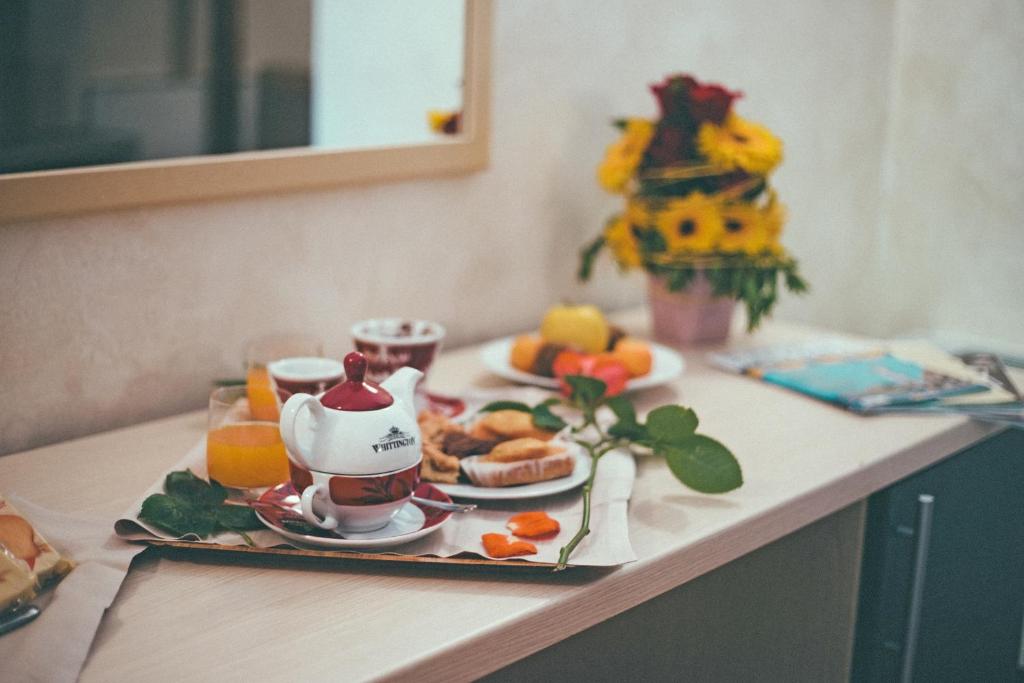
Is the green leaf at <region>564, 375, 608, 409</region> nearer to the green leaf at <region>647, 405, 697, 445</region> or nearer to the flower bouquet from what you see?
the green leaf at <region>647, 405, 697, 445</region>

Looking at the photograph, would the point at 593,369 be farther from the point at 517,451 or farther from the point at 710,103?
the point at 710,103

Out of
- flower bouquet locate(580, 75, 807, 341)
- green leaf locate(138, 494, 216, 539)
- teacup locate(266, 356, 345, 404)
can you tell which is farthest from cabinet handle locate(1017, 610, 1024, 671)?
green leaf locate(138, 494, 216, 539)

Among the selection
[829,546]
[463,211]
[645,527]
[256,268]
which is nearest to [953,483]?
[829,546]

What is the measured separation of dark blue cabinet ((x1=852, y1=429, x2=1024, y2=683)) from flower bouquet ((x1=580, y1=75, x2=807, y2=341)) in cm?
37

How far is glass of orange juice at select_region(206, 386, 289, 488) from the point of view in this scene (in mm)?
947

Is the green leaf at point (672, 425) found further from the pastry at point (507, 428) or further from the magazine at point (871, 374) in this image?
the magazine at point (871, 374)

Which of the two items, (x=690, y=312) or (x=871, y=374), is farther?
(x=690, y=312)

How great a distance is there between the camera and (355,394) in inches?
32.5

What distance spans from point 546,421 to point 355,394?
273 mm

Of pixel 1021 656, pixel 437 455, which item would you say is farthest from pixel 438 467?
pixel 1021 656

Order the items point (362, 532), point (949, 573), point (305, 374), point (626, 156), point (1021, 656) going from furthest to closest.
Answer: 1. point (626, 156)
2. point (1021, 656)
3. point (949, 573)
4. point (305, 374)
5. point (362, 532)

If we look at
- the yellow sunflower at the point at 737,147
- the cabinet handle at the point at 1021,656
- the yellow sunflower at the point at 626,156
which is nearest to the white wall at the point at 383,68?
the yellow sunflower at the point at 626,156

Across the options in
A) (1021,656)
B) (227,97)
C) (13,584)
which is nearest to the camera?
(13,584)

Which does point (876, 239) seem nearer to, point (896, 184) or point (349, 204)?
point (896, 184)
